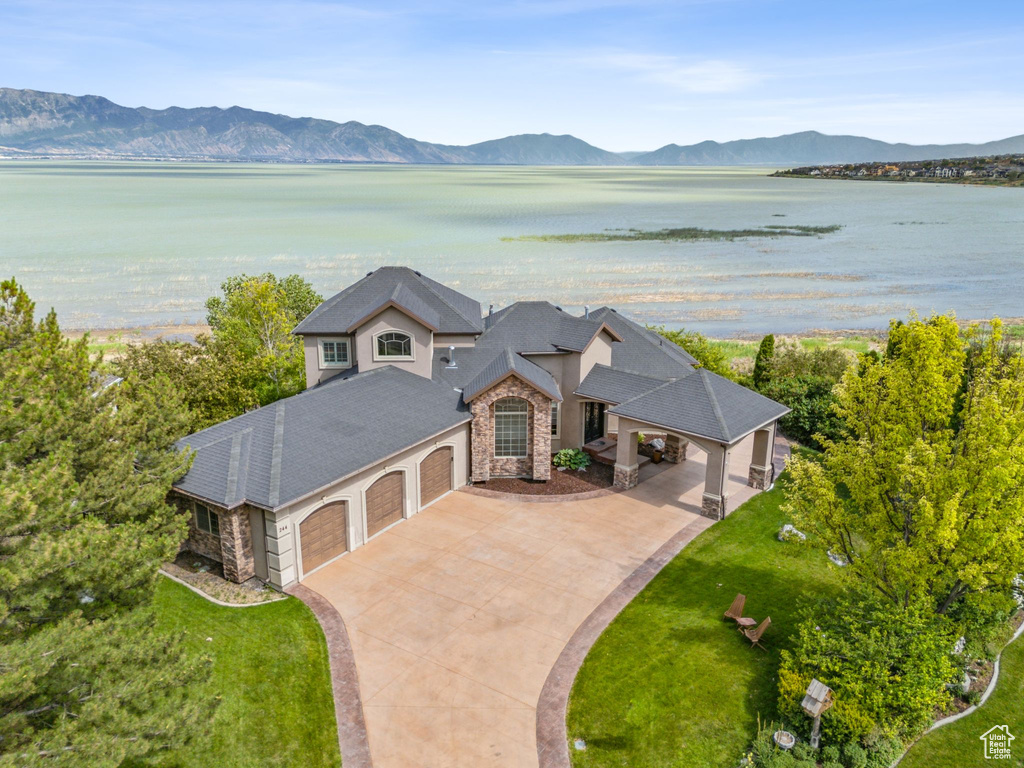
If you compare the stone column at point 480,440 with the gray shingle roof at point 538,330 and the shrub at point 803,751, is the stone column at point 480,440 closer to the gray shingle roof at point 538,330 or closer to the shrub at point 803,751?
the gray shingle roof at point 538,330

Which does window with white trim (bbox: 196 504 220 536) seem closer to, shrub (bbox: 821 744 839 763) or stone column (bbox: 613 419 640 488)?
stone column (bbox: 613 419 640 488)

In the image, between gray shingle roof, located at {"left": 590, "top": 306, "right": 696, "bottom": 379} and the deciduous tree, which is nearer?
the deciduous tree

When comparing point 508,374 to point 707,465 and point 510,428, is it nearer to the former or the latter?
point 510,428

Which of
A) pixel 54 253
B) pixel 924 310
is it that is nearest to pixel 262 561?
pixel 924 310

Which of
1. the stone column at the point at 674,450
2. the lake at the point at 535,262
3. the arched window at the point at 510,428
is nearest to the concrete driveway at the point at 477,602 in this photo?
the stone column at the point at 674,450

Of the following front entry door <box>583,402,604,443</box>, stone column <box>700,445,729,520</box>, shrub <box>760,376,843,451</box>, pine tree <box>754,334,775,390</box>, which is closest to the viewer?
stone column <box>700,445,729,520</box>

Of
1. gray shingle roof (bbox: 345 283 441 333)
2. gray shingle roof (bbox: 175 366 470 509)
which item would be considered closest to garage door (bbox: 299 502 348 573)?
gray shingle roof (bbox: 175 366 470 509)
